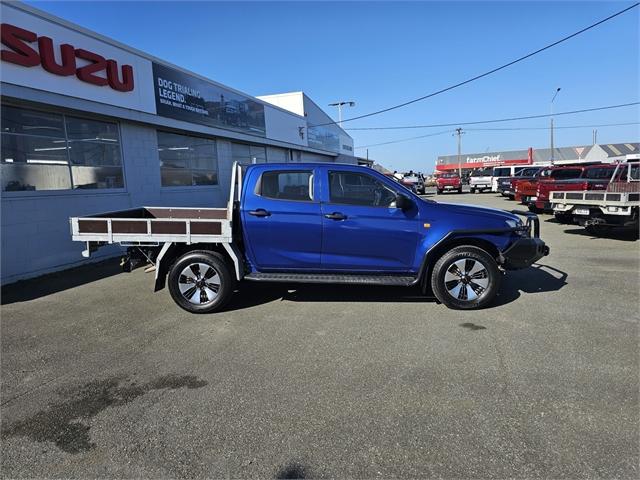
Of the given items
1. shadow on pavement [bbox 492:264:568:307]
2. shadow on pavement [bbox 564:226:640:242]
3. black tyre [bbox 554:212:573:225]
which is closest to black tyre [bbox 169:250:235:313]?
shadow on pavement [bbox 492:264:568:307]

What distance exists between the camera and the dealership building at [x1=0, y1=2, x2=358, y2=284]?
7.54m

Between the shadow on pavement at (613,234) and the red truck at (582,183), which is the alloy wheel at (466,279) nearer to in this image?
the shadow on pavement at (613,234)

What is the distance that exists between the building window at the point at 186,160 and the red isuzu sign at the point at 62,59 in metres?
2.17

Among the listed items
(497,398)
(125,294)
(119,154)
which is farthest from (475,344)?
(119,154)

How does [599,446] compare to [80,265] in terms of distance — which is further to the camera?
[80,265]

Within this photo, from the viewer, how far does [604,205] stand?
32.6 ft

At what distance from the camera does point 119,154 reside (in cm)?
1009

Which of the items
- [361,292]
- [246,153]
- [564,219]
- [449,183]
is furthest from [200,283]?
[449,183]

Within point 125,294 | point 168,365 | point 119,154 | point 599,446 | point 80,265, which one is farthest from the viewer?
point 119,154

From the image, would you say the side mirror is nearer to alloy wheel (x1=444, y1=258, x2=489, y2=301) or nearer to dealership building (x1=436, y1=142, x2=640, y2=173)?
alloy wheel (x1=444, y1=258, x2=489, y2=301)

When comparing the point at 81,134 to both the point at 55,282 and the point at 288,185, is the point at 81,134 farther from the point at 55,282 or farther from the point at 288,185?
the point at 288,185

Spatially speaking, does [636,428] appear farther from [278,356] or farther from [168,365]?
[168,365]

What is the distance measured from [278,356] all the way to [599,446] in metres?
2.67

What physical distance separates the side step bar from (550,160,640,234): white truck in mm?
7338
